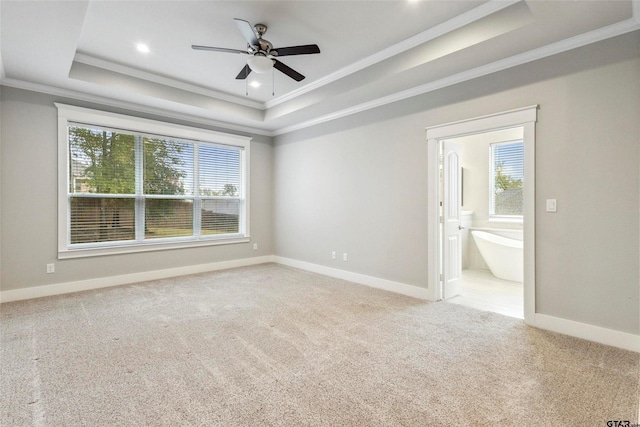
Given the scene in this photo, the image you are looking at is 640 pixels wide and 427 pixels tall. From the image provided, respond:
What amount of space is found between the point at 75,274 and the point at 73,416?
10.6 feet

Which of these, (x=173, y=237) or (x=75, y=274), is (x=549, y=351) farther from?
(x=75, y=274)

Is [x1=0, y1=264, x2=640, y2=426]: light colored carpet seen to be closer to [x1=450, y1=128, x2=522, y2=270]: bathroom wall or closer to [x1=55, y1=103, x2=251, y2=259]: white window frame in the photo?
[x1=55, y1=103, x2=251, y2=259]: white window frame

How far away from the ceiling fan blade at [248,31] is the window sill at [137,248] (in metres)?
3.62

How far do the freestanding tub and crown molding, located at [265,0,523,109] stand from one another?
11.4ft

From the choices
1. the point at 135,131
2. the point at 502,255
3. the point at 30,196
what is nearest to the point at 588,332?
the point at 502,255

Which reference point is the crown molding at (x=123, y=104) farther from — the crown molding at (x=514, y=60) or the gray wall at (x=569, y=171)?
the gray wall at (x=569, y=171)

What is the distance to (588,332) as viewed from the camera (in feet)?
9.17

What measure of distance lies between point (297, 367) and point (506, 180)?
16.8ft

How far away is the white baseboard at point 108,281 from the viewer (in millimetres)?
3915

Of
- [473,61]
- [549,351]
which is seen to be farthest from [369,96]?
[549,351]

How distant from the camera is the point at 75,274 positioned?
4289 millimetres

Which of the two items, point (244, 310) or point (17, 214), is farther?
point (17, 214)

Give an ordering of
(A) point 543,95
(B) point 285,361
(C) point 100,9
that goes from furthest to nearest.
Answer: (A) point 543,95 < (C) point 100,9 < (B) point 285,361

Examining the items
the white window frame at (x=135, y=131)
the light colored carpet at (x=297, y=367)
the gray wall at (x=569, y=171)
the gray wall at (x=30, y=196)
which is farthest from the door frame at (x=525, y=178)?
the gray wall at (x=30, y=196)
